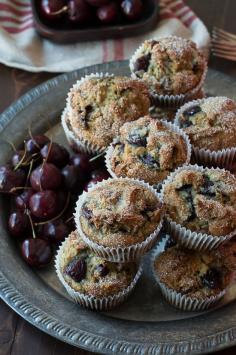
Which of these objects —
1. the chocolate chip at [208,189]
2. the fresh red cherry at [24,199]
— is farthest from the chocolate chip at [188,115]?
the fresh red cherry at [24,199]

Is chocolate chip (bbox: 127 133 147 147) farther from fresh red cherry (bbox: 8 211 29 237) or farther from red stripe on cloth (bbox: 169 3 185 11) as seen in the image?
red stripe on cloth (bbox: 169 3 185 11)

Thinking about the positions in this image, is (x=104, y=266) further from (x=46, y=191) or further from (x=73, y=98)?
(x=73, y=98)

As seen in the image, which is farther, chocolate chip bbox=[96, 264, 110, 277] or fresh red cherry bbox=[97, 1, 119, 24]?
fresh red cherry bbox=[97, 1, 119, 24]

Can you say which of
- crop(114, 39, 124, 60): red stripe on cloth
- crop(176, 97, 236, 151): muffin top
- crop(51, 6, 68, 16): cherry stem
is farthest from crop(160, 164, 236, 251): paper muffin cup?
crop(51, 6, 68, 16): cherry stem

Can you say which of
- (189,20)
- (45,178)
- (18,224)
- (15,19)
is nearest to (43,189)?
(45,178)

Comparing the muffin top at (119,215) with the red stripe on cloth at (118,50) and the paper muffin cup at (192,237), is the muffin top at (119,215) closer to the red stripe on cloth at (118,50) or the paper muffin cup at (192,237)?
the paper muffin cup at (192,237)

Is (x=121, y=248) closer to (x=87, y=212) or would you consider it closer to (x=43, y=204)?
(x=87, y=212)
